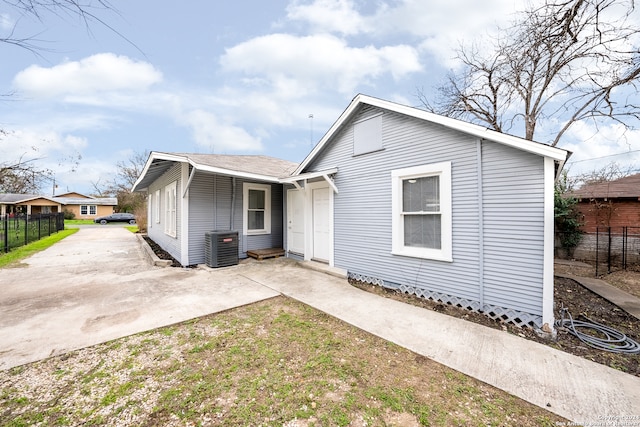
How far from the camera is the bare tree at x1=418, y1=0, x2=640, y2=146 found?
530 cm

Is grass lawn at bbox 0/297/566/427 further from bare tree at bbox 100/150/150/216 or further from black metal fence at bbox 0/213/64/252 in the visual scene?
bare tree at bbox 100/150/150/216

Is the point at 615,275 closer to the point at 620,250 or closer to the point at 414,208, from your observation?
the point at 620,250

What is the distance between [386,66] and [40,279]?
12.4 m

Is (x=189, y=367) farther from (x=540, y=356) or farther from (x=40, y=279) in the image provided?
(x=40, y=279)

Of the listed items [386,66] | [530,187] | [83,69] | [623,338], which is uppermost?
[386,66]

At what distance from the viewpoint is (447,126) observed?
14.5 ft

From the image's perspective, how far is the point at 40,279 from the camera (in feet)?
19.8

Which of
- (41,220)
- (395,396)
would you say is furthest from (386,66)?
(41,220)

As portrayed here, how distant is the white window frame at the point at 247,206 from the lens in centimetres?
813

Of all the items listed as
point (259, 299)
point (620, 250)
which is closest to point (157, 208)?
point (259, 299)

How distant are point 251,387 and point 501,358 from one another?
9.05 ft

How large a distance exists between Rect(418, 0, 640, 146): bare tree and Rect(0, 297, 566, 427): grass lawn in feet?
21.1

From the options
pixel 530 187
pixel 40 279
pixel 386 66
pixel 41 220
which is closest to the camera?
pixel 530 187

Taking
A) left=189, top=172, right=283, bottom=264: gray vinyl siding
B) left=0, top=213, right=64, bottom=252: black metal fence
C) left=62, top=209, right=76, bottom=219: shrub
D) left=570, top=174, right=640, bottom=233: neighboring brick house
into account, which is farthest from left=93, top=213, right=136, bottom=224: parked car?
left=570, top=174, right=640, bottom=233: neighboring brick house
